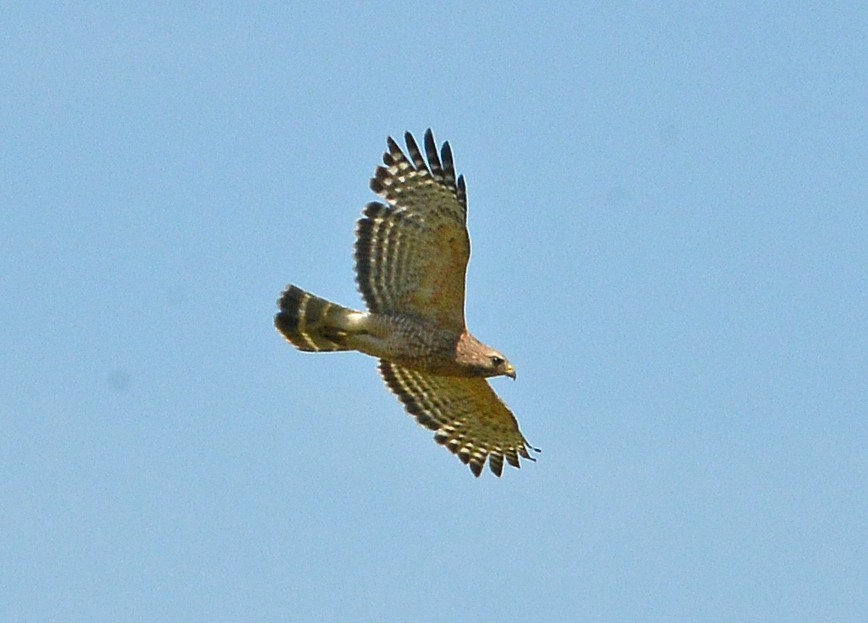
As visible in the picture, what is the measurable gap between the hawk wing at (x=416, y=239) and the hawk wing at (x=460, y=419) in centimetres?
130

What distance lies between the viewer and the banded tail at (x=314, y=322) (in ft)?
55.1

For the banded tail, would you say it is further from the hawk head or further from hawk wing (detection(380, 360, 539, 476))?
hawk wing (detection(380, 360, 539, 476))

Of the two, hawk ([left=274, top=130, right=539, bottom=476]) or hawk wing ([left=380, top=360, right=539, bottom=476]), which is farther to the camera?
hawk wing ([left=380, top=360, right=539, bottom=476])

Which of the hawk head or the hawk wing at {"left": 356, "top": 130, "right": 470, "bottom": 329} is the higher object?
the hawk wing at {"left": 356, "top": 130, "right": 470, "bottom": 329}

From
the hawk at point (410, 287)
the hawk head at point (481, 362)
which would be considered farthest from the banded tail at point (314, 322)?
the hawk head at point (481, 362)

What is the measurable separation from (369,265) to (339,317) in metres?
0.49

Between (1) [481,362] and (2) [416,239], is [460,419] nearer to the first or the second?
(1) [481,362]

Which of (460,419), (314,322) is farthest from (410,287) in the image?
(460,419)

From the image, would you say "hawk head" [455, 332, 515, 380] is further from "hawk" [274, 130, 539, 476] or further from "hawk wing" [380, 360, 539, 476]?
"hawk wing" [380, 360, 539, 476]

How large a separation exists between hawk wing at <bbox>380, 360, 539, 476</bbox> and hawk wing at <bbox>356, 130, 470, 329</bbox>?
130cm

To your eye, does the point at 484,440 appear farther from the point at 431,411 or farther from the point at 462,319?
the point at 462,319

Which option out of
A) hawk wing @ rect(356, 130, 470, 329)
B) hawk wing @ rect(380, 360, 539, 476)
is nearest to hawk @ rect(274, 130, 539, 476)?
hawk wing @ rect(356, 130, 470, 329)

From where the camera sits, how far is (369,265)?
55.1 ft

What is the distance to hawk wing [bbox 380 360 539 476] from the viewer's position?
18.0 metres
